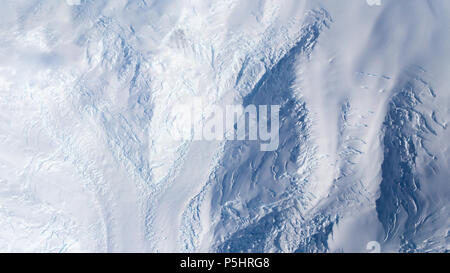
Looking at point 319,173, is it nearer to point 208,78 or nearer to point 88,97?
point 208,78

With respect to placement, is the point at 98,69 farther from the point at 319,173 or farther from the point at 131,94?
the point at 319,173

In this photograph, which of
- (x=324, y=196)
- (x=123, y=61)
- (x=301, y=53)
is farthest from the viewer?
(x=123, y=61)

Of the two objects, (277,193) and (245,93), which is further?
(245,93)

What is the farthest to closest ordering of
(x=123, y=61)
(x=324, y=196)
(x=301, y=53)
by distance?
(x=123, y=61) < (x=301, y=53) < (x=324, y=196)

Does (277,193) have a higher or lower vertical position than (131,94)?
lower

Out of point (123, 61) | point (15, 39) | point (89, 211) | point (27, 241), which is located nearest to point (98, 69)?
point (123, 61)

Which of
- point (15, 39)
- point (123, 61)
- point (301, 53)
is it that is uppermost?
point (15, 39)

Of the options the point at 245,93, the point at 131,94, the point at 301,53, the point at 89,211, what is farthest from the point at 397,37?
the point at 89,211
